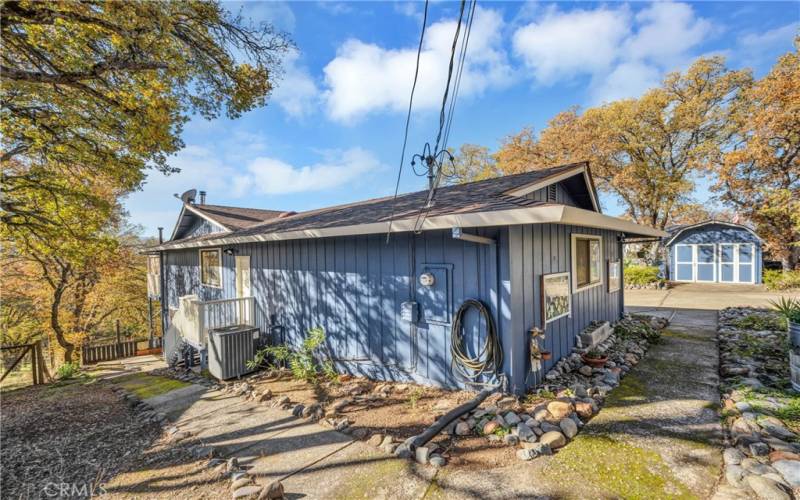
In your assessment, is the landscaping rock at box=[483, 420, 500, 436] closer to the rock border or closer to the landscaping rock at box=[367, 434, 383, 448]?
the landscaping rock at box=[367, 434, 383, 448]

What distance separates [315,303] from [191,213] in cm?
865

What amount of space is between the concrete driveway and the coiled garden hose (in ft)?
31.7

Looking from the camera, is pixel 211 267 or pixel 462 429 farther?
pixel 211 267

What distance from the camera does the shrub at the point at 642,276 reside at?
1579 cm

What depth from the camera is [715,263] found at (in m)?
15.9

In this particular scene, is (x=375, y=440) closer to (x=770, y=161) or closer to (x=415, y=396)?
(x=415, y=396)

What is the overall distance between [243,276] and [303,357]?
126 inches

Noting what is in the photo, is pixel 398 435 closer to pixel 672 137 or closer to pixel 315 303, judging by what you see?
pixel 315 303

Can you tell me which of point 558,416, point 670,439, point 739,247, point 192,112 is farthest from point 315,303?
point 739,247

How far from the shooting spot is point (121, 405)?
5.35 metres

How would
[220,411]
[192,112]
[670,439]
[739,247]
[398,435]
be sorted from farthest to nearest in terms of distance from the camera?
[739,247], [192,112], [220,411], [398,435], [670,439]

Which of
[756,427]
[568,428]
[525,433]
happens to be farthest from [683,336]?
[525,433]

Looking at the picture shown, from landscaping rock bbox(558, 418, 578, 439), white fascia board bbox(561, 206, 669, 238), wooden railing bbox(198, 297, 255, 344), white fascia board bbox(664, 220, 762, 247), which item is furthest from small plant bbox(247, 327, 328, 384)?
white fascia board bbox(664, 220, 762, 247)

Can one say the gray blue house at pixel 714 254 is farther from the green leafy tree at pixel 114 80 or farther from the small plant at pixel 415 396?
the green leafy tree at pixel 114 80
